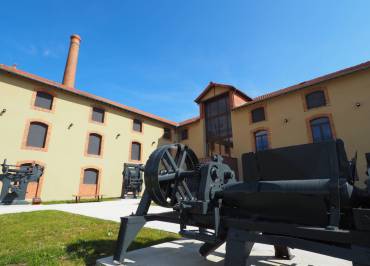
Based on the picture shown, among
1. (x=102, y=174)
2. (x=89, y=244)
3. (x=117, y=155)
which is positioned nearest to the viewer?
(x=89, y=244)

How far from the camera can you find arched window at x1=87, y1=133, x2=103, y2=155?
17.4 m

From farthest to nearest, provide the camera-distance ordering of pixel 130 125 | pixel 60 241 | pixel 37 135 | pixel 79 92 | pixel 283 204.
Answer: pixel 130 125, pixel 79 92, pixel 37 135, pixel 60 241, pixel 283 204

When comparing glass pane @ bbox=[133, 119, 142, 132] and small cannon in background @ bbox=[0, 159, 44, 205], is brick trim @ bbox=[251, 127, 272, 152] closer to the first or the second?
glass pane @ bbox=[133, 119, 142, 132]

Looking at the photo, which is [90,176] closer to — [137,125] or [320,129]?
[137,125]

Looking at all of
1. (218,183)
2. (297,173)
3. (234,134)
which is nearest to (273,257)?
(218,183)

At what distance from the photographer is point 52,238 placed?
479cm

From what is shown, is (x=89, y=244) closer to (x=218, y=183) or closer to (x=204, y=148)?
(x=218, y=183)

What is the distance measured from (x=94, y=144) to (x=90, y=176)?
→ 8.10ft

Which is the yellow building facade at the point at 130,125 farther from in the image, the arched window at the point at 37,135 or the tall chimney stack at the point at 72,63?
the tall chimney stack at the point at 72,63

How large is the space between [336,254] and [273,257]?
6.03ft

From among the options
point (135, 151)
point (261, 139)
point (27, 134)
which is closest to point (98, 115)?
point (135, 151)

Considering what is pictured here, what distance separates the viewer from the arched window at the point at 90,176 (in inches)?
656

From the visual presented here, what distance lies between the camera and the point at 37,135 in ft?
49.1

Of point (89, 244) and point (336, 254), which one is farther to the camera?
point (89, 244)
